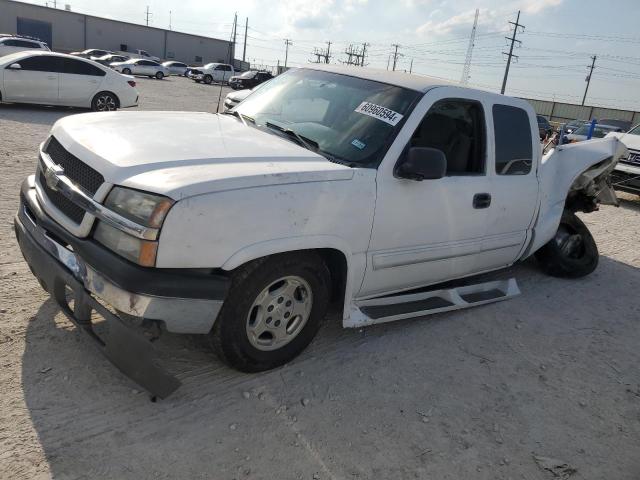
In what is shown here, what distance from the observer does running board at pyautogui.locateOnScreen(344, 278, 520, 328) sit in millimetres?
3463

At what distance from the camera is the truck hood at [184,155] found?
8.37 ft

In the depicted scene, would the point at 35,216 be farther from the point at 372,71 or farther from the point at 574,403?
the point at 574,403

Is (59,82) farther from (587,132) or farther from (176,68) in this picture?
(176,68)

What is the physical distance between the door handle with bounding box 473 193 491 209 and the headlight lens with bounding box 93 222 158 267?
2.42m

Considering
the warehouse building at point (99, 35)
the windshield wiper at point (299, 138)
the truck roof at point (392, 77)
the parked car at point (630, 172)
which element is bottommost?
the parked car at point (630, 172)

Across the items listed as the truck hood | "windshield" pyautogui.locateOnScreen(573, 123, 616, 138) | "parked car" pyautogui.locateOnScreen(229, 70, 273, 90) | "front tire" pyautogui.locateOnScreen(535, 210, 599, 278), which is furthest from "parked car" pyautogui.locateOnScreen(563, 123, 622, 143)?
"parked car" pyautogui.locateOnScreen(229, 70, 273, 90)

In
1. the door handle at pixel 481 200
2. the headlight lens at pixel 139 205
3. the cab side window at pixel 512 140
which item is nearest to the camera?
the headlight lens at pixel 139 205

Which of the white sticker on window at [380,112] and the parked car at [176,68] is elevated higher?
the white sticker on window at [380,112]

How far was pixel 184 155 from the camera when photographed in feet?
9.25

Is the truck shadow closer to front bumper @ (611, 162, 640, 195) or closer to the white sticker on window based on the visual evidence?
the white sticker on window

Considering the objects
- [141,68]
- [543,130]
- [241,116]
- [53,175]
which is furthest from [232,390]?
[141,68]

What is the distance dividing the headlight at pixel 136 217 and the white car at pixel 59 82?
12.3 meters

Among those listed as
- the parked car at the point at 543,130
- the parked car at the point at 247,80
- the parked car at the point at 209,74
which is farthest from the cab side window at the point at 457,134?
the parked car at the point at 209,74

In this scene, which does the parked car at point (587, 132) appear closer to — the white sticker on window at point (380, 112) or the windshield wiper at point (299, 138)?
the white sticker on window at point (380, 112)
